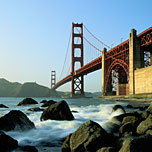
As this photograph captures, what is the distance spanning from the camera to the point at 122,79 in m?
42.9

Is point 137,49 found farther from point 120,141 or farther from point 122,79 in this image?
point 120,141

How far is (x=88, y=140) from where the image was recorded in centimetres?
338

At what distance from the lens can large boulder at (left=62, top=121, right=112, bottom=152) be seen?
3322mm

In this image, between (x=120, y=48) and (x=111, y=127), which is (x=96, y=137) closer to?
(x=111, y=127)

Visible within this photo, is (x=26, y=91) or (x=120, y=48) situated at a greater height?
(x=120, y=48)

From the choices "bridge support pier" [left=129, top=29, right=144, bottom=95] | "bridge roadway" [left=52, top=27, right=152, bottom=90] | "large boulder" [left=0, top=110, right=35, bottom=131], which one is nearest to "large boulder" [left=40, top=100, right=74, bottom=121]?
"large boulder" [left=0, top=110, right=35, bottom=131]

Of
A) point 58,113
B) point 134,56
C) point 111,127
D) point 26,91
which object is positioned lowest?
point 26,91

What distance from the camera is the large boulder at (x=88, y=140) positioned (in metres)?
3.32

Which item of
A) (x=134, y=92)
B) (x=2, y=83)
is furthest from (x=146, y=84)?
(x=2, y=83)

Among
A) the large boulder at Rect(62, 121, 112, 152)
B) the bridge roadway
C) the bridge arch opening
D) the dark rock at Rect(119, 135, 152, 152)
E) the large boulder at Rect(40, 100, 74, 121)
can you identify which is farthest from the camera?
the bridge arch opening

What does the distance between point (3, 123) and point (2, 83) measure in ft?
474

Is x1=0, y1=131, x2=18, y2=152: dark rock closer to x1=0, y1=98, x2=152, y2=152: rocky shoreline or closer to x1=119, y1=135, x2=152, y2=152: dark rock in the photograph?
x1=0, y1=98, x2=152, y2=152: rocky shoreline

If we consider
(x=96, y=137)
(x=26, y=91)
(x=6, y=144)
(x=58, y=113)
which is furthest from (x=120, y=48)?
(x=26, y=91)

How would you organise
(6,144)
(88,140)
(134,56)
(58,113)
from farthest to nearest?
(134,56) < (58,113) < (6,144) < (88,140)
